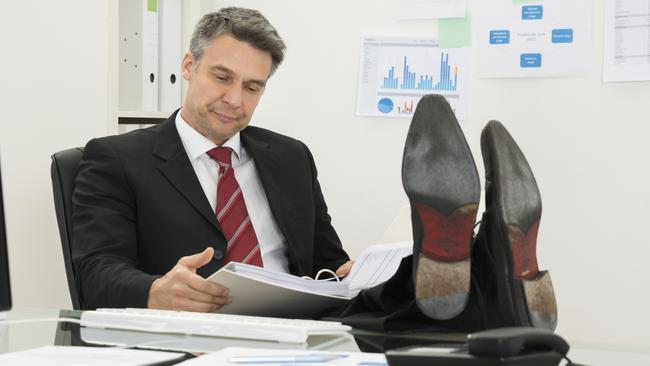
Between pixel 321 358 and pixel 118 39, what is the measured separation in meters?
1.69

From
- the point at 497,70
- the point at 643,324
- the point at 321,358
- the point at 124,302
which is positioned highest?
the point at 497,70

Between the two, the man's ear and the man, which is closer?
the man

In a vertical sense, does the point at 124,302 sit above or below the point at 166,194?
below

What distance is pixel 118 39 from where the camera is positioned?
236cm

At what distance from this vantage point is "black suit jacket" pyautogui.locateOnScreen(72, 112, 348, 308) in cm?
170

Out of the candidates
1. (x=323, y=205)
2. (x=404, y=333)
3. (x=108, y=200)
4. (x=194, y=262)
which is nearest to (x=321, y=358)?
(x=404, y=333)

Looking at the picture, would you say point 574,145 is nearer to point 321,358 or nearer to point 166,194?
point 166,194

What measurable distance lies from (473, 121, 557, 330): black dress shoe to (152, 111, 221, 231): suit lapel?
2.59ft

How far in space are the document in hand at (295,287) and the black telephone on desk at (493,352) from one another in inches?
20.3

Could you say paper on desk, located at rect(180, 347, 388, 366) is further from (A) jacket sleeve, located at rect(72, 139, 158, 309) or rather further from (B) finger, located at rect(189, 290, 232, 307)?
(A) jacket sleeve, located at rect(72, 139, 158, 309)

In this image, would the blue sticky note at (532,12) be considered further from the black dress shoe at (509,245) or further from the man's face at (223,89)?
the black dress shoe at (509,245)

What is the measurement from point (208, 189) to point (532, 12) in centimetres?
110

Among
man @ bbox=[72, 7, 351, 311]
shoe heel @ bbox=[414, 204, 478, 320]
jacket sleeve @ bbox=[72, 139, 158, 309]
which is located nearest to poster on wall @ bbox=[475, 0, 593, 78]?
man @ bbox=[72, 7, 351, 311]

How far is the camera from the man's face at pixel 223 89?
6.51 ft
